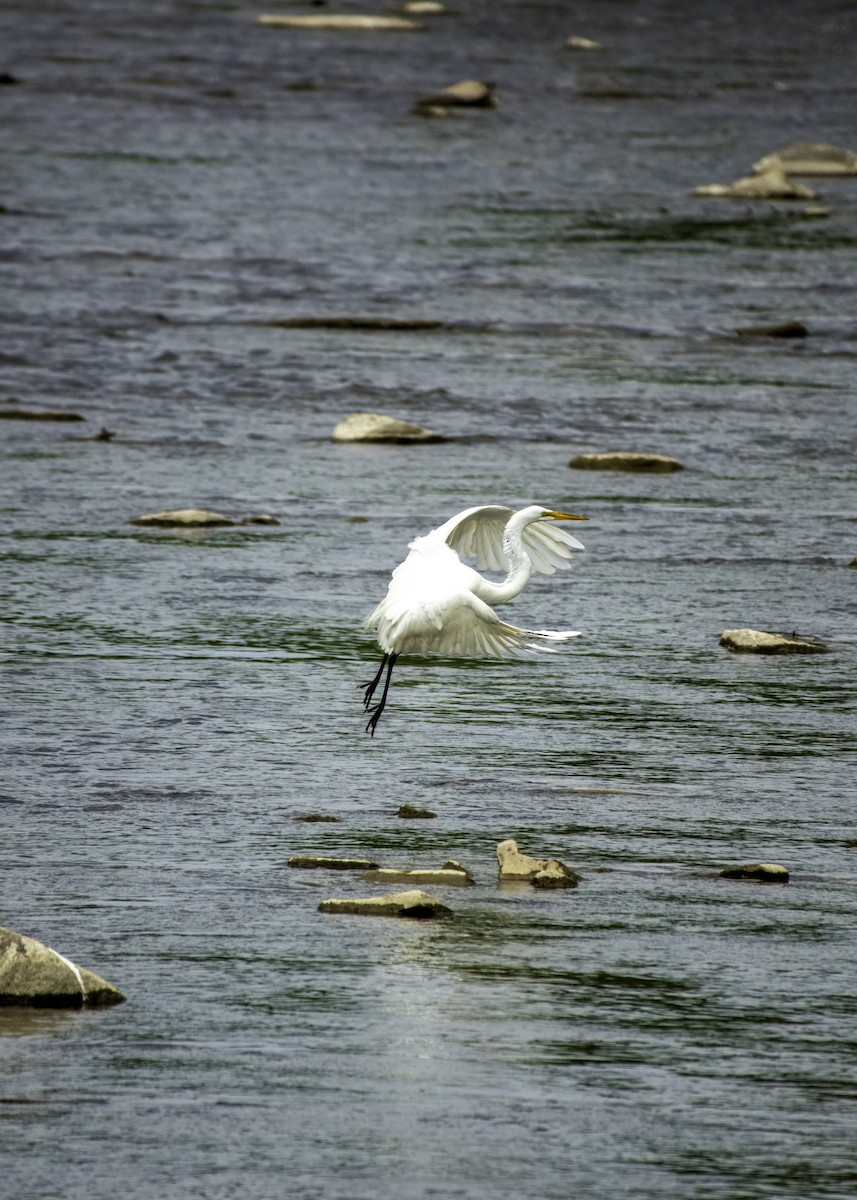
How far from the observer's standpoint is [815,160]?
2820 cm

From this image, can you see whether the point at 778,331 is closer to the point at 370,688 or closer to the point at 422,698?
the point at 422,698

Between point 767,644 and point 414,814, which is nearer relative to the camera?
point 414,814

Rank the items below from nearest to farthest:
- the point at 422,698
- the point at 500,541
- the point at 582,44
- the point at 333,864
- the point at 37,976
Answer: the point at 37,976, the point at 333,864, the point at 422,698, the point at 500,541, the point at 582,44

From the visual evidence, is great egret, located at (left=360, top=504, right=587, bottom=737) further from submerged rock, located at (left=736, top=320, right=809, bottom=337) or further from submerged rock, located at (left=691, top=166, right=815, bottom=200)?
submerged rock, located at (left=691, top=166, right=815, bottom=200)

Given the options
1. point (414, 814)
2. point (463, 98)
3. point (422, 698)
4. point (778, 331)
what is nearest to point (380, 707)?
point (422, 698)

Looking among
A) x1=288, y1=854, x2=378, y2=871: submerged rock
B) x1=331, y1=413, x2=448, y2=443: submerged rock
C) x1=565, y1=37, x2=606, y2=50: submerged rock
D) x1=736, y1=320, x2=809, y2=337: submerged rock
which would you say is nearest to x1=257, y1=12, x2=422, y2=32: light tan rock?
x1=565, y1=37, x2=606, y2=50: submerged rock

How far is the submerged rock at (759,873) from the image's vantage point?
303 inches

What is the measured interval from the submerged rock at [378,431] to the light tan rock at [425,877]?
27.0ft

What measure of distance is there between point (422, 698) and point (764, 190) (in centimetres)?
1661

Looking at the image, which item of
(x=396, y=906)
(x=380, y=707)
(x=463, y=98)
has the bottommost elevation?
(x=380, y=707)

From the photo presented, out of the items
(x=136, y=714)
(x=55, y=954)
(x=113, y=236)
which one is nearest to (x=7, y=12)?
(x=113, y=236)

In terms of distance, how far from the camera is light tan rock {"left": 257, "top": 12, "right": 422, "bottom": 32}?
4225 centimetres

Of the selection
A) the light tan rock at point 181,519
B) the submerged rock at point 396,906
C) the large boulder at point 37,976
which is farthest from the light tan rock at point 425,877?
the light tan rock at point 181,519

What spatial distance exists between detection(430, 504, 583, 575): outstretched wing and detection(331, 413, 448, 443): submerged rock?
15.4ft
